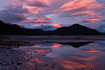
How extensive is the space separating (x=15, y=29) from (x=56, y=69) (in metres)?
192

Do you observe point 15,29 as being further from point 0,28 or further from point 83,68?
point 83,68

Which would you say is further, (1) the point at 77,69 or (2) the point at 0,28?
(2) the point at 0,28

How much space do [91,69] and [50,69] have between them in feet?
13.0

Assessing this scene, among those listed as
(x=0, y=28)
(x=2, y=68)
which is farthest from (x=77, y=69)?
(x=0, y=28)

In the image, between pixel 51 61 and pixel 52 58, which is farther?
pixel 52 58

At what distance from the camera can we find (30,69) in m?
11.9

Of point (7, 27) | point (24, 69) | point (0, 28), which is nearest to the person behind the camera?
point (24, 69)

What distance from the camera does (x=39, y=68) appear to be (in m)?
12.3

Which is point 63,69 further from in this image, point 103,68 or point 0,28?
point 0,28

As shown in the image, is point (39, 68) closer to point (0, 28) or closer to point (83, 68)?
point (83, 68)

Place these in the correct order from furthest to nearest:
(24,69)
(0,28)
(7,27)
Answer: (7,27), (0,28), (24,69)

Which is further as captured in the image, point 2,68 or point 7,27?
point 7,27

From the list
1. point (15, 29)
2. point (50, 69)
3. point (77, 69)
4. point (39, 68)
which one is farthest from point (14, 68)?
point (15, 29)

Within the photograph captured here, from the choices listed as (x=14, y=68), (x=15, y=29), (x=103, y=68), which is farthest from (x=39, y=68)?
(x=15, y=29)
